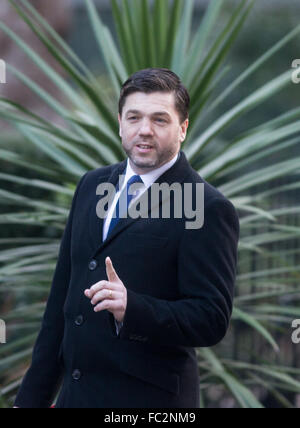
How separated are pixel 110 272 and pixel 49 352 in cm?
49

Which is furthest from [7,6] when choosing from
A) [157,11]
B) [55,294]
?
[55,294]

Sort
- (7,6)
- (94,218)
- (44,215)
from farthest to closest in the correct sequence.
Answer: (7,6)
(44,215)
(94,218)

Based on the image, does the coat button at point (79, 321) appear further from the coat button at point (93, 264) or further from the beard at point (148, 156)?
the beard at point (148, 156)

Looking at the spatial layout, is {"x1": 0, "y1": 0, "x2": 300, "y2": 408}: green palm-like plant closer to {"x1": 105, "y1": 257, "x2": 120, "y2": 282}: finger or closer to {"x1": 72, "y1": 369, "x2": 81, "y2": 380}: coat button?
{"x1": 72, "y1": 369, "x2": 81, "y2": 380}: coat button

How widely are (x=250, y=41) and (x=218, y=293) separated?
8.50 meters

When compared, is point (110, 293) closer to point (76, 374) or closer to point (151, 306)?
point (151, 306)

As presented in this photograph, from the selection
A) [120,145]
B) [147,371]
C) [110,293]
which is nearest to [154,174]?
[110,293]

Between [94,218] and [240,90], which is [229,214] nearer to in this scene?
[94,218]

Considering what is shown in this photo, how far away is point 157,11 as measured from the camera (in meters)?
3.04

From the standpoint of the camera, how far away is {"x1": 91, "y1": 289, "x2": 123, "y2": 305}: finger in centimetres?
165

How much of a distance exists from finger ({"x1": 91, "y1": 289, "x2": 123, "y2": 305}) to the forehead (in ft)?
1.46

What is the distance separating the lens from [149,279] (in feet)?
5.93

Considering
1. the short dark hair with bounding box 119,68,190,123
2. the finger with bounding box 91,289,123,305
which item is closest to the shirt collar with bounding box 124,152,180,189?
the short dark hair with bounding box 119,68,190,123
